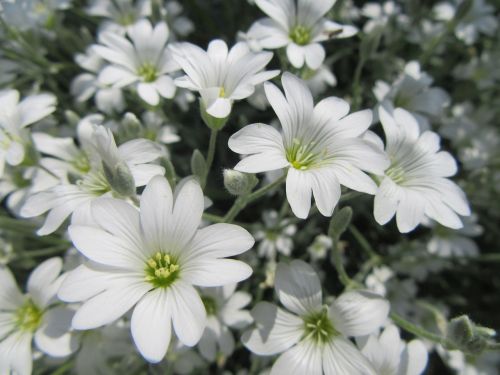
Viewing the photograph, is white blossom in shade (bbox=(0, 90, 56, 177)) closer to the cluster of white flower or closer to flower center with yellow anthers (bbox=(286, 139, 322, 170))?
the cluster of white flower

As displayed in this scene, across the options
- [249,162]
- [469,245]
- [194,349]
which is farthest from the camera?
[469,245]

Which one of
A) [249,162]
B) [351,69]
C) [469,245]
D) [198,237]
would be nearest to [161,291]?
[198,237]

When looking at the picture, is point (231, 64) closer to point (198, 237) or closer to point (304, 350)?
point (198, 237)

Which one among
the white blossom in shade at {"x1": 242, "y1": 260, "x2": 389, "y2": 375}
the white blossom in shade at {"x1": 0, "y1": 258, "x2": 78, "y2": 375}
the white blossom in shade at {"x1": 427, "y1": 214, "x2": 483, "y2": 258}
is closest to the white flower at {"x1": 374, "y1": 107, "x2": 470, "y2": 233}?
the white blossom in shade at {"x1": 242, "y1": 260, "x2": 389, "y2": 375}

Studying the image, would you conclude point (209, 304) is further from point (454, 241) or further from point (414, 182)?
point (454, 241)

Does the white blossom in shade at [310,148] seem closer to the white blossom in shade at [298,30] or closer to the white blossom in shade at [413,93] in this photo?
the white blossom in shade at [298,30]

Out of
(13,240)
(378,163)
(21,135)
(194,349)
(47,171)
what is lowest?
(194,349)
